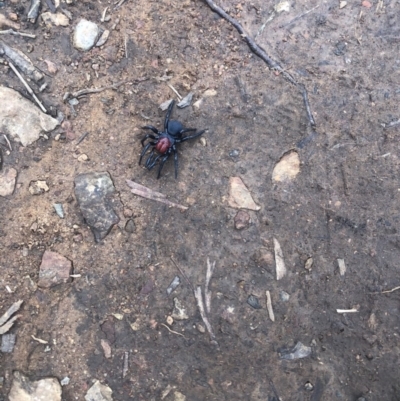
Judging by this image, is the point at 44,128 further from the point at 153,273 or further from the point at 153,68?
the point at 153,273

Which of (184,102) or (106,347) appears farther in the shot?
(184,102)

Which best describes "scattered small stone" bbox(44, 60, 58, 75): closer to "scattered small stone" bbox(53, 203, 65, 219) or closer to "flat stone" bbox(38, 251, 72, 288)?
"scattered small stone" bbox(53, 203, 65, 219)

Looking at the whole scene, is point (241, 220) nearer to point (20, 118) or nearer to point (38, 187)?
point (38, 187)

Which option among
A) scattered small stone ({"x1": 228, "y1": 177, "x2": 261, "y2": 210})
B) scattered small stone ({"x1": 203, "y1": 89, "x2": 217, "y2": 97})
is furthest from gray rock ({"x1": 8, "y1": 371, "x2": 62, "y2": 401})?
scattered small stone ({"x1": 203, "y1": 89, "x2": 217, "y2": 97})

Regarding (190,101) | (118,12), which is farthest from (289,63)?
(118,12)

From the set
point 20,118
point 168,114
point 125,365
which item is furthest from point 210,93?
point 125,365
